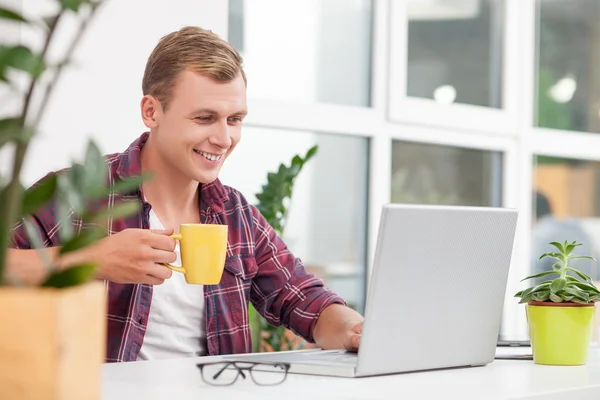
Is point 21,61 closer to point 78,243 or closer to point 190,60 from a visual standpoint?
point 78,243

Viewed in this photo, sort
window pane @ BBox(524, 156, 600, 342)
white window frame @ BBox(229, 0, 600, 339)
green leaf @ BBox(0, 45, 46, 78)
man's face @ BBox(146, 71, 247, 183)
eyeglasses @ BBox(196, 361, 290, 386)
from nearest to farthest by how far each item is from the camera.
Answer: green leaf @ BBox(0, 45, 46, 78)
eyeglasses @ BBox(196, 361, 290, 386)
man's face @ BBox(146, 71, 247, 183)
white window frame @ BBox(229, 0, 600, 339)
window pane @ BBox(524, 156, 600, 342)

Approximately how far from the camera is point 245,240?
7.22 feet

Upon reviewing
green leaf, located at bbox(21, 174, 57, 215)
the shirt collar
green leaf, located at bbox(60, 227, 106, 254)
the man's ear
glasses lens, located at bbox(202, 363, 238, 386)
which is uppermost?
the man's ear

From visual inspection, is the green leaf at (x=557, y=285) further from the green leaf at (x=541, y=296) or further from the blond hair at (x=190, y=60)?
the blond hair at (x=190, y=60)

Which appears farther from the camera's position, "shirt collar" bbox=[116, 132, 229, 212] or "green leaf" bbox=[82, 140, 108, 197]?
"shirt collar" bbox=[116, 132, 229, 212]

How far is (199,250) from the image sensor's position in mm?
1555

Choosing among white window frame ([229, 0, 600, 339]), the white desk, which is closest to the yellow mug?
the white desk

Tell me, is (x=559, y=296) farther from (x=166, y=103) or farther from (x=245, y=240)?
(x=166, y=103)

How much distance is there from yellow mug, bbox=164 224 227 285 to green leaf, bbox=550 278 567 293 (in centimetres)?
54

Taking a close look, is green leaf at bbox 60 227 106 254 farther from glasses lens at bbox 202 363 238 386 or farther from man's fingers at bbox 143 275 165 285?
man's fingers at bbox 143 275 165 285

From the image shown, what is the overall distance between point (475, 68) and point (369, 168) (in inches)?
30.1

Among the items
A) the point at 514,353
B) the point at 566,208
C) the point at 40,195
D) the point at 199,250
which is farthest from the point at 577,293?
the point at 566,208

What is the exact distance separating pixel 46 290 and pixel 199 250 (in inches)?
27.5

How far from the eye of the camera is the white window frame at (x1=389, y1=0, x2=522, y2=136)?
3.63 metres
